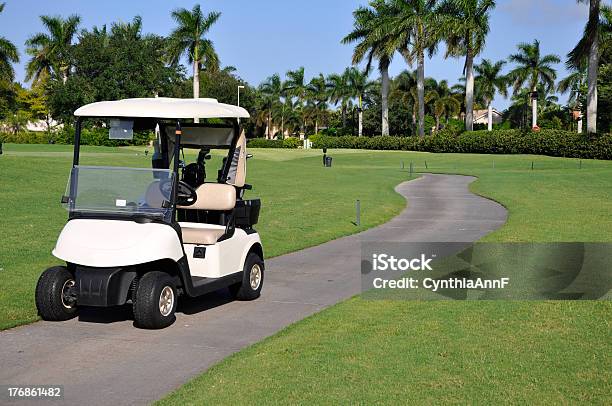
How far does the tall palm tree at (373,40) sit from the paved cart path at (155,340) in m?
64.9

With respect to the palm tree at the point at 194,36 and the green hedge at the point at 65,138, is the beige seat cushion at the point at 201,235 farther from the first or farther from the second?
the palm tree at the point at 194,36

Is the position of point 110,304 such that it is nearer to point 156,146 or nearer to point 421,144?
point 156,146

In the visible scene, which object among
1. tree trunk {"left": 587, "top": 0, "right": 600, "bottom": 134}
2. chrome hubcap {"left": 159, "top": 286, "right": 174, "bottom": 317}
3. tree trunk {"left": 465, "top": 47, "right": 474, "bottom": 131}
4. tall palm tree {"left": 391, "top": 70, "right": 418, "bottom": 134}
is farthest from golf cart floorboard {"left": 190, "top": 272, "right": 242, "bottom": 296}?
tall palm tree {"left": 391, "top": 70, "right": 418, "bottom": 134}

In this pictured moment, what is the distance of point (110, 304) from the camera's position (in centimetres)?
776

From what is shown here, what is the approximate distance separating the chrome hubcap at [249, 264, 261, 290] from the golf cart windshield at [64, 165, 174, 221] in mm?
1952

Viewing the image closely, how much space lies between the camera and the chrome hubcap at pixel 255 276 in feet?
32.4

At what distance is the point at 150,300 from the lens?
26.0ft

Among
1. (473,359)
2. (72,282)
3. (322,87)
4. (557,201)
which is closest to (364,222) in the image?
(557,201)

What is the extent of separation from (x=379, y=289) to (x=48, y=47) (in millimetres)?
84340

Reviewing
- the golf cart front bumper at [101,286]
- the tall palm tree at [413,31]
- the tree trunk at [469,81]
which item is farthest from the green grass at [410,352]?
the tall palm tree at [413,31]

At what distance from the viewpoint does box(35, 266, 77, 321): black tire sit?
8.30 metres

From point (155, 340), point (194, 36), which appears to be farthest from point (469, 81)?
point (155, 340)

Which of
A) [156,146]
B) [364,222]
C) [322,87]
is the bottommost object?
[364,222]

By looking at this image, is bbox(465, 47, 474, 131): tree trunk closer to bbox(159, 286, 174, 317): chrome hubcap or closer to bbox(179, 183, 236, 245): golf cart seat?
bbox(179, 183, 236, 245): golf cart seat
